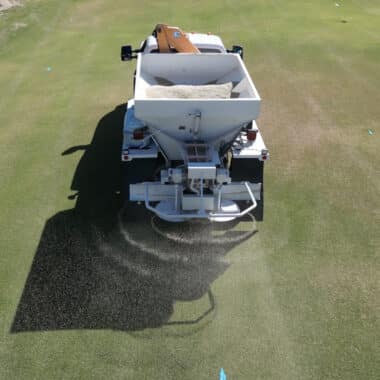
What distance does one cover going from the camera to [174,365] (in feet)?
13.8

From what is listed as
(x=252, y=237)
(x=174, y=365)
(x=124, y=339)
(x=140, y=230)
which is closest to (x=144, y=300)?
(x=124, y=339)

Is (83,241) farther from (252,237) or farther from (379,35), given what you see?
(379,35)

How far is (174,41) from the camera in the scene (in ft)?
24.9

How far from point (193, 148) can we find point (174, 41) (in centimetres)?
304

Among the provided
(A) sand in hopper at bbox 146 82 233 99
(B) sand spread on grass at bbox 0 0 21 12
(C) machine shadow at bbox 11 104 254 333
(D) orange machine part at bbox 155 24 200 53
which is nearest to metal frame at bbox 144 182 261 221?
(C) machine shadow at bbox 11 104 254 333

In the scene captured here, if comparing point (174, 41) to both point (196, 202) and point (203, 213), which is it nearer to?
Result: point (196, 202)

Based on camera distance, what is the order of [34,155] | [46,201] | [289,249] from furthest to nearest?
[34,155], [46,201], [289,249]

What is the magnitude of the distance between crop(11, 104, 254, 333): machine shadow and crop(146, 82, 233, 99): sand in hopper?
1943 millimetres

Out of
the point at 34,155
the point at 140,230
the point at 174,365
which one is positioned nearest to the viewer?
the point at 174,365

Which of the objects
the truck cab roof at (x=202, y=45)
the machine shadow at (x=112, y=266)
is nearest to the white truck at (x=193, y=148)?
the machine shadow at (x=112, y=266)

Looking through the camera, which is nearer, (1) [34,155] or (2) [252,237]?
(2) [252,237]

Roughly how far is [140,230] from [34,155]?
11.1ft

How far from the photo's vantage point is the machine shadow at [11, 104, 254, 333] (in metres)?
4.75

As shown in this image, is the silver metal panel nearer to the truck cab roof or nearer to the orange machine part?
the orange machine part
